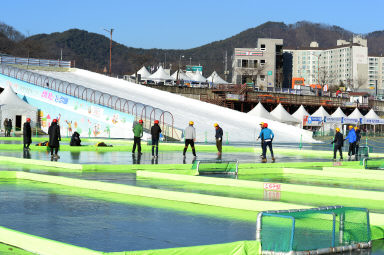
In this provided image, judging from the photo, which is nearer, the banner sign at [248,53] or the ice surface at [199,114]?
the ice surface at [199,114]

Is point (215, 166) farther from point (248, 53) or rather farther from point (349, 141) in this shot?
point (248, 53)

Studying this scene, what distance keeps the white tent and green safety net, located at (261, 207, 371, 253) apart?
4030cm

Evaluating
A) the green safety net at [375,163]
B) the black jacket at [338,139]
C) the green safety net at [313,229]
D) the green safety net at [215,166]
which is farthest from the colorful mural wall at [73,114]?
the green safety net at [313,229]

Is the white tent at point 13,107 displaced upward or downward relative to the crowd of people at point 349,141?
upward

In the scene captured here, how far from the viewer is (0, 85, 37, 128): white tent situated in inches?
1766

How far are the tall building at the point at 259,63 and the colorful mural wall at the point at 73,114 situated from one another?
272 feet

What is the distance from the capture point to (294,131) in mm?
48250

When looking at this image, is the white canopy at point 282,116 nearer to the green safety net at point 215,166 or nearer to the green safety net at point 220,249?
the green safety net at point 215,166

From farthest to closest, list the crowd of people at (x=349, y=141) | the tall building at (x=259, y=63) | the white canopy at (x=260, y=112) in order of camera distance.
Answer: the tall building at (x=259, y=63) → the white canopy at (x=260, y=112) → the crowd of people at (x=349, y=141)

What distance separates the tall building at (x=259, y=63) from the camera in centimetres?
12975

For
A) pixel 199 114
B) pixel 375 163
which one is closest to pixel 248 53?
pixel 199 114

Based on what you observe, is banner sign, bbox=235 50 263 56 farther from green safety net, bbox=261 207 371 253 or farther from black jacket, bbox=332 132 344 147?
green safety net, bbox=261 207 371 253

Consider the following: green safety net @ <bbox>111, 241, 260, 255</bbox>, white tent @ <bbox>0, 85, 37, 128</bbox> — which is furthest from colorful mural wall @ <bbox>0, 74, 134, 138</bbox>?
green safety net @ <bbox>111, 241, 260, 255</bbox>

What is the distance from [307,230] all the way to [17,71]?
1911 inches
